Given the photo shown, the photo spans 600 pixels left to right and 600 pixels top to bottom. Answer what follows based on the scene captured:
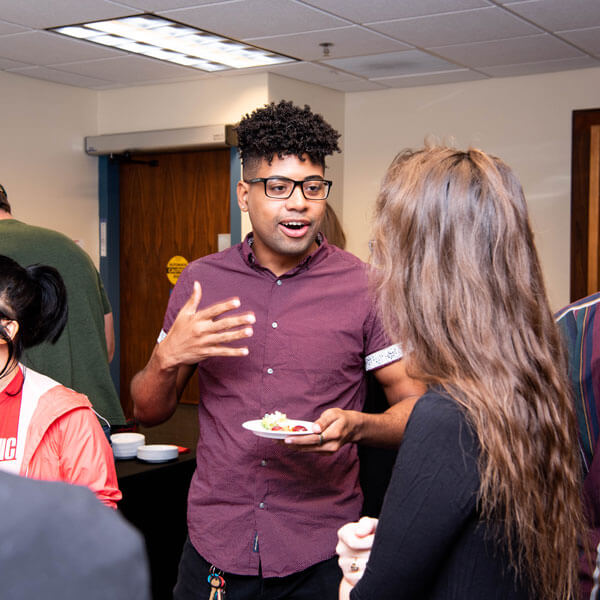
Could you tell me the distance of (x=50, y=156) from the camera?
5746mm

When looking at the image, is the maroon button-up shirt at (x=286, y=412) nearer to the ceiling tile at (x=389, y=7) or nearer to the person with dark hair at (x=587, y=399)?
the person with dark hair at (x=587, y=399)

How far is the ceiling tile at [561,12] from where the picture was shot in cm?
371

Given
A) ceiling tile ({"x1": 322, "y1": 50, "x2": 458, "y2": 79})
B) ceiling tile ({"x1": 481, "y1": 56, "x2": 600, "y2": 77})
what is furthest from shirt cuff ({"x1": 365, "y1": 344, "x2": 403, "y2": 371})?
ceiling tile ({"x1": 481, "y1": 56, "x2": 600, "y2": 77})

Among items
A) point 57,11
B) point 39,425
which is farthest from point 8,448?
point 57,11

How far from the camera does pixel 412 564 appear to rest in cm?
93

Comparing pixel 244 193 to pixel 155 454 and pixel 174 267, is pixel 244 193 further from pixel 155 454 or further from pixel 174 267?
pixel 174 267

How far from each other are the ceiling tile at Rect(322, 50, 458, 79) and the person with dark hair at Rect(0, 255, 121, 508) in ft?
11.4

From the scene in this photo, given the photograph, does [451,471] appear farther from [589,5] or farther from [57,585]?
[589,5]

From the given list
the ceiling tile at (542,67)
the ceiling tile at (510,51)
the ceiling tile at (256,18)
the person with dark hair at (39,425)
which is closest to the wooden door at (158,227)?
the ceiling tile at (256,18)

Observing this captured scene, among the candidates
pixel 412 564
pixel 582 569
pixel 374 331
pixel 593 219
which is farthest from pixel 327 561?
pixel 593 219

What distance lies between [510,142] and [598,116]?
57cm

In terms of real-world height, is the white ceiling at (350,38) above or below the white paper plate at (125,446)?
above

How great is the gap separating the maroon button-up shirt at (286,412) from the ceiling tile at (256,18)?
227 centimetres

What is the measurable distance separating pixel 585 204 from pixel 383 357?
3879 mm
